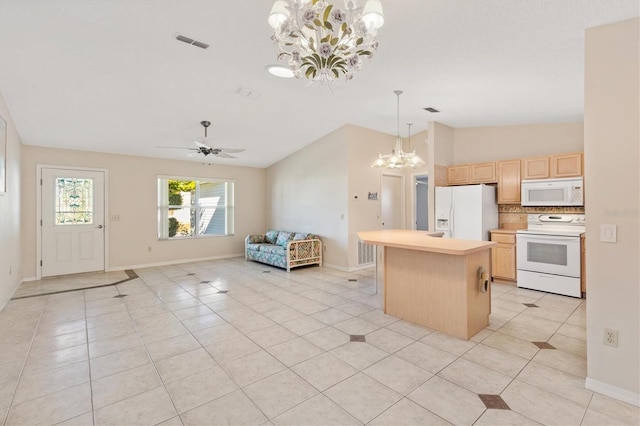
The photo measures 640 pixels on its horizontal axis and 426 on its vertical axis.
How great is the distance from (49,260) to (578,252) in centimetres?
860

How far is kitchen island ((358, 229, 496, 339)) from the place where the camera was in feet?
9.68

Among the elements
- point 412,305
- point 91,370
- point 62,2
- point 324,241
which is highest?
point 62,2

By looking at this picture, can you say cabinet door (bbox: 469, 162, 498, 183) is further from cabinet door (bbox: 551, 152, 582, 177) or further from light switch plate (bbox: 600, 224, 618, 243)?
light switch plate (bbox: 600, 224, 618, 243)

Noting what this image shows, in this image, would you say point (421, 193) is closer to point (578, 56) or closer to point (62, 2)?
point (578, 56)

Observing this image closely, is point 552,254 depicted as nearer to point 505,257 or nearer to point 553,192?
point 505,257

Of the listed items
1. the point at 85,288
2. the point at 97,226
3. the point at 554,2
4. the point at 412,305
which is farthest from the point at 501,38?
the point at 97,226

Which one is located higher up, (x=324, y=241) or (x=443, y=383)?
(x=324, y=241)

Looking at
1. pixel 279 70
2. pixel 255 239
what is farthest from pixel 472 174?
pixel 255 239

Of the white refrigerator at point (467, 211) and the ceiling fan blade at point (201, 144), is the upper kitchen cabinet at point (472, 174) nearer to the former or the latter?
the white refrigerator at point (467, 211)

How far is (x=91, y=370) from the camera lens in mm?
2443

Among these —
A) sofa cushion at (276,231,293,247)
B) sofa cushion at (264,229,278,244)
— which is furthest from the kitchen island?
sofa cushion at (264,229,278,244)

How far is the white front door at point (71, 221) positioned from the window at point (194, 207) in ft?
3.84

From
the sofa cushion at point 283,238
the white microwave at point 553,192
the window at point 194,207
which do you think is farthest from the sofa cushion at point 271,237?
the white microwave at point 553,192

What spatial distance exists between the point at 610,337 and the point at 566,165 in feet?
10.9
